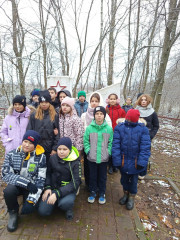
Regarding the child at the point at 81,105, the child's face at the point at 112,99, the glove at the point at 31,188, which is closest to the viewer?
the glove at the point at 31,188

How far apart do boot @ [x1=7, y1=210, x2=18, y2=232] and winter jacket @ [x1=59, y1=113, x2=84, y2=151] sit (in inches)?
52.6

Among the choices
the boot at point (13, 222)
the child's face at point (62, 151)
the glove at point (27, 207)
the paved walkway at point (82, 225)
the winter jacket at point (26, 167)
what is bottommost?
the paved walkway at point (82, 225)

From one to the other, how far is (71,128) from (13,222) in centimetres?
162

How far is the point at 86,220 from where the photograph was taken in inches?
89.6

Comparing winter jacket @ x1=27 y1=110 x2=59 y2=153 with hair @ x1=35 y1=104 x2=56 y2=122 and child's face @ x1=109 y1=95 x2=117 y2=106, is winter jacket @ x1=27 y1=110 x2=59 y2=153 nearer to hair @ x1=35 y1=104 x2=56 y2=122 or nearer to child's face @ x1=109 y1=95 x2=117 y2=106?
hair @ x1=35 y1=104 x2=56 y2=122

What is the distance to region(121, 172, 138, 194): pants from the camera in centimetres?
254

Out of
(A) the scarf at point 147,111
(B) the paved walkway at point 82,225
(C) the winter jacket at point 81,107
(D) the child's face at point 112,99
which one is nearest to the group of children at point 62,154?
(B) the paved walkway at point 82,225

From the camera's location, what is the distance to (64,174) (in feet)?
7.55

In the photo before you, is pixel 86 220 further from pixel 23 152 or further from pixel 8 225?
pixel 23 152

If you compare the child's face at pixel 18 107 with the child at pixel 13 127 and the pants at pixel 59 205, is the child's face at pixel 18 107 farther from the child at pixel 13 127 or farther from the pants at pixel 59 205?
the pants at pixel 59 205

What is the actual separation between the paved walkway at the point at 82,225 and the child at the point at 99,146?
0.24m

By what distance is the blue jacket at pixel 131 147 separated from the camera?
238 cm

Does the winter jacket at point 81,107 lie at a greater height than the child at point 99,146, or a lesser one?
greater

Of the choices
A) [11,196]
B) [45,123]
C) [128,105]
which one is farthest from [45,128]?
[128,105]
